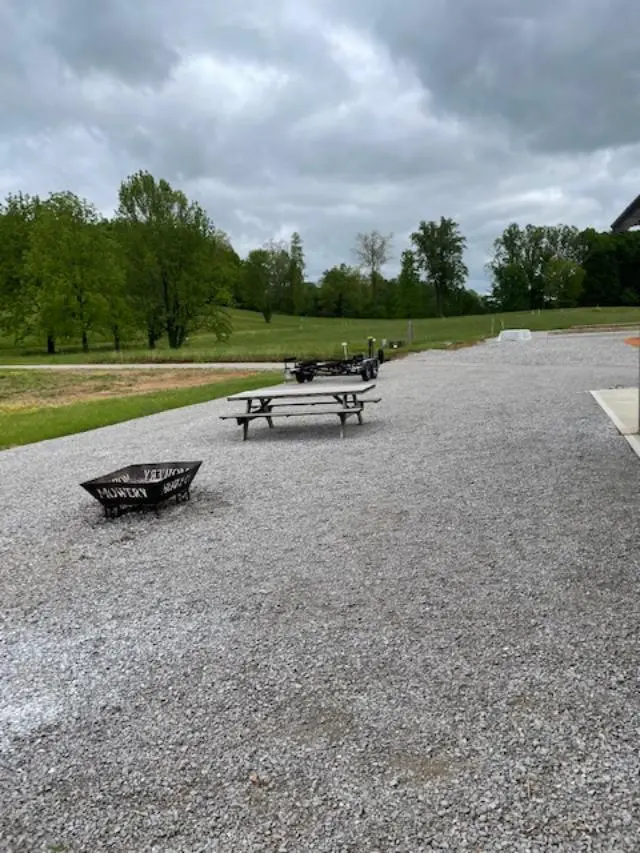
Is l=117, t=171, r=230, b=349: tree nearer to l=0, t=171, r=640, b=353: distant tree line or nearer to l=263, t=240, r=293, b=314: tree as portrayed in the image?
l=0, t=171, r=640, b=353: distant tree line

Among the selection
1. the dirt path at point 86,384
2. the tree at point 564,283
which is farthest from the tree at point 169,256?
the tree at point 564,283

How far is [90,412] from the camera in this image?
1267 cm

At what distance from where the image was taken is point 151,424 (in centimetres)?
1070

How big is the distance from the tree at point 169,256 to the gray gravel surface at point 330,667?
1537 inches

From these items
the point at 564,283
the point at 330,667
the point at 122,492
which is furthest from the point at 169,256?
the point at 564,283

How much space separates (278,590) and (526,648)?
1.35m

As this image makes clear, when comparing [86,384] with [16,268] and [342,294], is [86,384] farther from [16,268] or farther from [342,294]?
[342,294]

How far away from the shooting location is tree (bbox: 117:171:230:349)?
43.0m

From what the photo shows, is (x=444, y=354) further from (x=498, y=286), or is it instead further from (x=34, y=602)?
(x=498, y=286)

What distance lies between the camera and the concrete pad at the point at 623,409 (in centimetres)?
767

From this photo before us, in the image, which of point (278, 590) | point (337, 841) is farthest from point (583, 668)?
point (278, 590)

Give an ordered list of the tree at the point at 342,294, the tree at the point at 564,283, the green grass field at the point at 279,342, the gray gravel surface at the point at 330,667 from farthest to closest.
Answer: the tree at the point at 342,294
the tree at the point at 564,283
the green grass field at the point at 279,342
the gray gravel surface at the point at 330,667

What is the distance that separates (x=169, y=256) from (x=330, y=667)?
141 ft

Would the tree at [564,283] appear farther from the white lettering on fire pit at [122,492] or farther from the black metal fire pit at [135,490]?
the white lettering on fire pit at [122,492]
